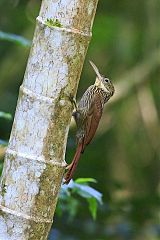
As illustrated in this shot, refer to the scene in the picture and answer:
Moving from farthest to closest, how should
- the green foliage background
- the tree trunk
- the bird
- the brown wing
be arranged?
the green foliage background → the brown wing → the bird → the tree trunk

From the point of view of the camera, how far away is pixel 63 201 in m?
4.30

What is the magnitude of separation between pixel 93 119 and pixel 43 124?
0.79 m

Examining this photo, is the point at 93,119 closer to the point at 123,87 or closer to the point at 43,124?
Result: the point at 43,124

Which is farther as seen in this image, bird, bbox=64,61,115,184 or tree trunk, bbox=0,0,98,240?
bird, bbox=64,61,115,184

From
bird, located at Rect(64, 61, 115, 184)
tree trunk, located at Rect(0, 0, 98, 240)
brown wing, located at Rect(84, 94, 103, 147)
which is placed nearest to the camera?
tree trunk, located at Rect(0, 0, 98, 240)

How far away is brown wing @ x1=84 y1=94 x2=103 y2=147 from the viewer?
323 centimetres

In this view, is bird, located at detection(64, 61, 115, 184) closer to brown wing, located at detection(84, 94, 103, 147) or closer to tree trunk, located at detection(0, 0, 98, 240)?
brown wing, located at detection(84, 94, 103, 147)

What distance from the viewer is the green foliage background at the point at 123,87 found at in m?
5.33

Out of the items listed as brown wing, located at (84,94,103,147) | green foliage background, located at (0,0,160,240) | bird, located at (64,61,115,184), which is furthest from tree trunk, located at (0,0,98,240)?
green foliage background, located at (0,0,160,240)

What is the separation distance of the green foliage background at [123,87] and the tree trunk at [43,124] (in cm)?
234

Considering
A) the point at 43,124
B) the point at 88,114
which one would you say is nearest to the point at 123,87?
the point at 88,114

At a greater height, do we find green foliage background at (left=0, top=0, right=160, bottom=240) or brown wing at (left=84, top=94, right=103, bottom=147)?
brown wing at (left=84, top=94, right=103, bottom=147)

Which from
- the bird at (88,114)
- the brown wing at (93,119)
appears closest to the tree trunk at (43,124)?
the bird at (88,114)

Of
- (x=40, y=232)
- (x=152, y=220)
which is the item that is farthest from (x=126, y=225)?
(x=40, y=232)
